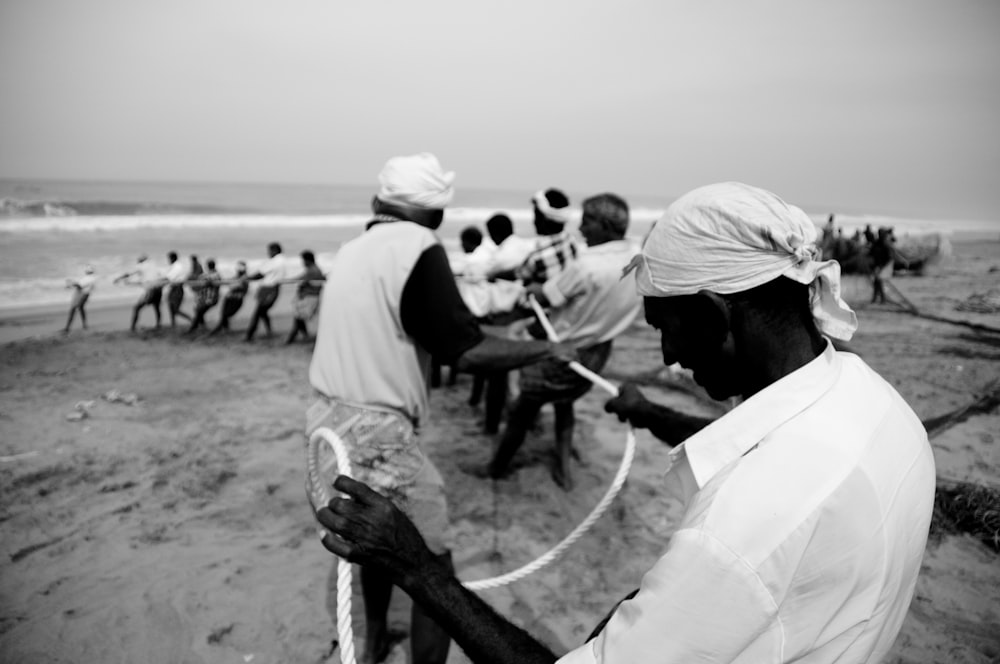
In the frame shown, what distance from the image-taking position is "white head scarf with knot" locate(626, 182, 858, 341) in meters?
1.31

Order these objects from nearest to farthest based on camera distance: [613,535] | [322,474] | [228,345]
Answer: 1. [322,474]
2. [613,535]
3. [228,345]

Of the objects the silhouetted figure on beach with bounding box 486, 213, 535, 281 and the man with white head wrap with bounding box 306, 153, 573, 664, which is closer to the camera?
the man with white head wrap with bounding box 306, 153, 573, 664

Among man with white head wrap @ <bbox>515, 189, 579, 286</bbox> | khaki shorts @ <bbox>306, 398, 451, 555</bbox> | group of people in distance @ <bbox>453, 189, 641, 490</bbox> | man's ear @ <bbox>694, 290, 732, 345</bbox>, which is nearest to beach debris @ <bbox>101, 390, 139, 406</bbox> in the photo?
group of people in distance @ <bbox>453, 189, 641, 490</bbox>

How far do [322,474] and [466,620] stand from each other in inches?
56.2

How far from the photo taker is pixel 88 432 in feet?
20.0

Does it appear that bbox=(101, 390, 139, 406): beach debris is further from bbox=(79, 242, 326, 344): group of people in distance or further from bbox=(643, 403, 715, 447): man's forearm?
bbox=(643, 403, 715, 447): man's forearm

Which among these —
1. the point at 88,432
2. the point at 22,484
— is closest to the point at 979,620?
the point at 22,484


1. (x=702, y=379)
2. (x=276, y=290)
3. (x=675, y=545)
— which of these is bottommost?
(x=276, y=290)

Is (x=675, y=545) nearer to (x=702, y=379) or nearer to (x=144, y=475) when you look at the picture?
(x=702, y=379)

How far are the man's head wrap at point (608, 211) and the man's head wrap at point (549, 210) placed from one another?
0.67 metres

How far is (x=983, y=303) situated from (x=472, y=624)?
8114mm

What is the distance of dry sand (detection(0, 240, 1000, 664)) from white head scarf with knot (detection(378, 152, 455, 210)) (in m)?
2.35

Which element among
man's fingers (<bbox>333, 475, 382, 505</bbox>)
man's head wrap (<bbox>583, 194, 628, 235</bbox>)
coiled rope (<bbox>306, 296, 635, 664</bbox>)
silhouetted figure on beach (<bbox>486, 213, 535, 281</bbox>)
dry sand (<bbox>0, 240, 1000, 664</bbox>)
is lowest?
dry sand (<bbox>0, 240, 1000, 664</bbox>)

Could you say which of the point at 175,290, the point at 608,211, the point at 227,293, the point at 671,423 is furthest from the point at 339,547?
the point at 175,290
